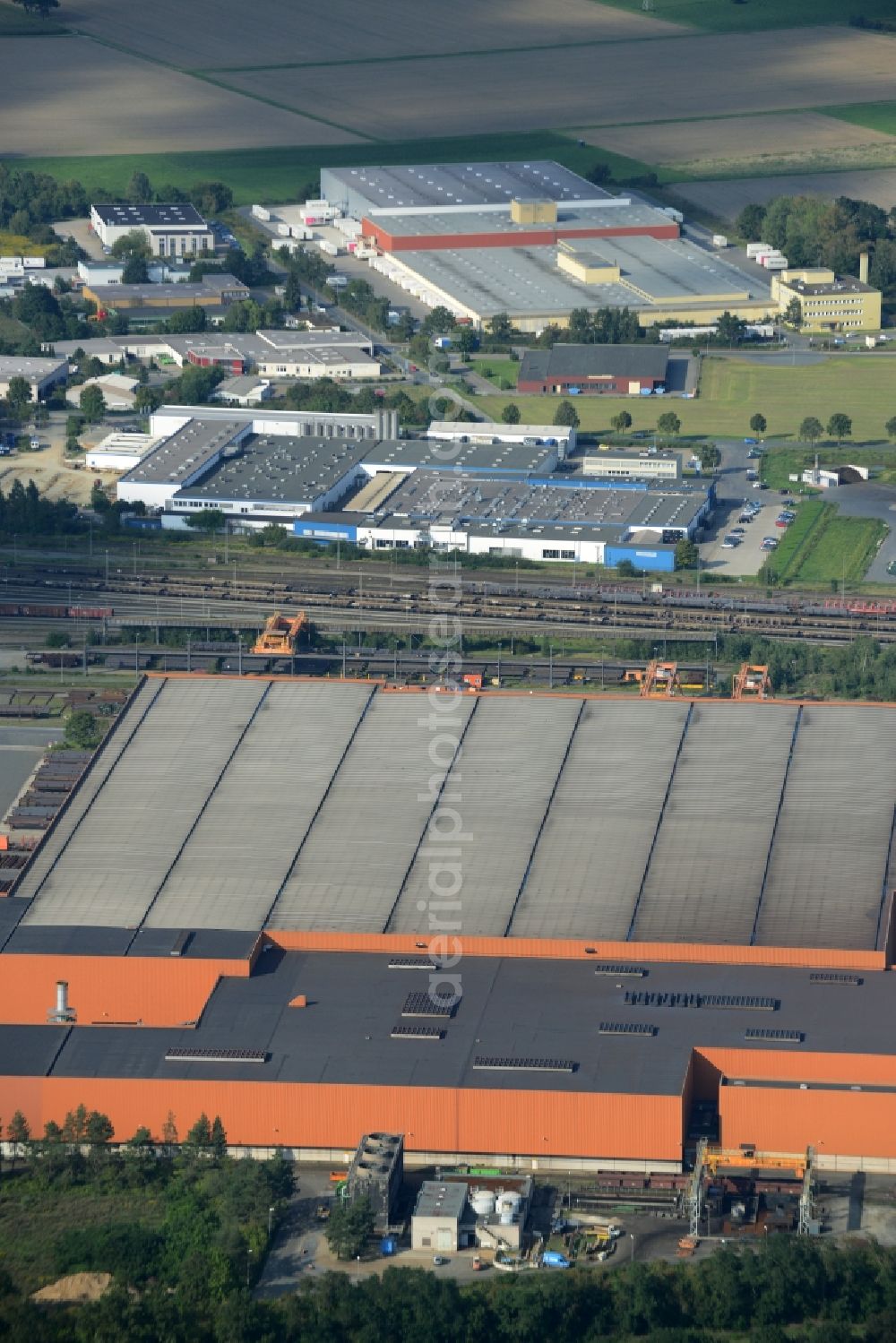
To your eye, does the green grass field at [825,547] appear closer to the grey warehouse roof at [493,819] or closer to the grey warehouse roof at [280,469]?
the grey warehouse roof at [280,469]

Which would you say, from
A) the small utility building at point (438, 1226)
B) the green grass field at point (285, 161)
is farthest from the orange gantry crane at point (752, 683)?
the green grass field at point (285, 161)

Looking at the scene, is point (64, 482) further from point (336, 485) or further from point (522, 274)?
point (522, 274)

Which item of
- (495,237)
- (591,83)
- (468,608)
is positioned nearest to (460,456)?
(468,608)

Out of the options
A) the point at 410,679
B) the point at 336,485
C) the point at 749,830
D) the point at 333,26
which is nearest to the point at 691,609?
the point at 410,679

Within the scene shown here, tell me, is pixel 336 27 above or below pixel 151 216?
below

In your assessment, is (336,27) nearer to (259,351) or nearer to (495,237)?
(495,237)

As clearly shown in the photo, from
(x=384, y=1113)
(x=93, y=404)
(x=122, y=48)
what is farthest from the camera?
(x=122, y=48)


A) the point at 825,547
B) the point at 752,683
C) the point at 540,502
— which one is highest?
the point at 752,683
